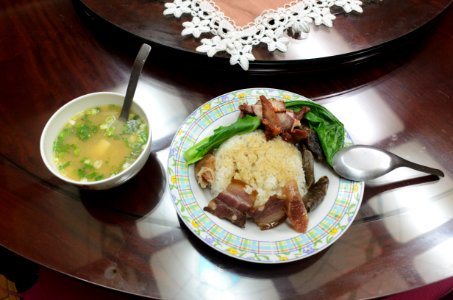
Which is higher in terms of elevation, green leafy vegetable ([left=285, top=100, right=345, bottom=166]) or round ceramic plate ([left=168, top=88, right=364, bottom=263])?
green leafy vegetable ([left=285, top=100, right=345, bottom=166])

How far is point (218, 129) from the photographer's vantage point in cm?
127

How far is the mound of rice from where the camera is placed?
1.19 metres

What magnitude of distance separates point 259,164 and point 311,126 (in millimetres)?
252

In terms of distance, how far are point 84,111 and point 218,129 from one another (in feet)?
1.48

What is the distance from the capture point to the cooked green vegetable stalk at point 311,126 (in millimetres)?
1228

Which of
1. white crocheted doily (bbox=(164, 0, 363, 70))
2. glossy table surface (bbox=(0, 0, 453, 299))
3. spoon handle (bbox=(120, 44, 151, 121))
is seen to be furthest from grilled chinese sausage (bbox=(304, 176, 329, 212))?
spoon handle (bbox=(120, 44, 151, 121))

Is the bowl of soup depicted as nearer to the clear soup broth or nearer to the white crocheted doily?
the clear soup broth

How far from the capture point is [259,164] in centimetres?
122

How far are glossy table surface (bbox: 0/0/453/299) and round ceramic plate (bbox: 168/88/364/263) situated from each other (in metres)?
0.08

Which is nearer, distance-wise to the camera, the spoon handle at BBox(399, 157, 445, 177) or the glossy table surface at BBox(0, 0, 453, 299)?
the glossy table surface at BBox(0, 0, 453, 299)

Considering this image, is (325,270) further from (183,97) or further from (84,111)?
(84,111)

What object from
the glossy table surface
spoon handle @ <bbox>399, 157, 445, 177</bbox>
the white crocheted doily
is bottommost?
the glossy table surface

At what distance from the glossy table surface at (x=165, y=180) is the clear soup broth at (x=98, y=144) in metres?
0.11

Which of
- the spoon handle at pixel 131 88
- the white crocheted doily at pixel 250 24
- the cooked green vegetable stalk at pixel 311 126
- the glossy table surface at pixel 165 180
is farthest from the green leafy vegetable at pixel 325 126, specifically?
→ the spoon handle at pixel 131 88
